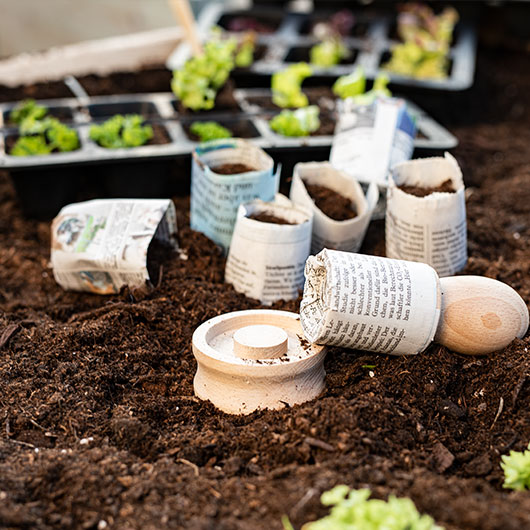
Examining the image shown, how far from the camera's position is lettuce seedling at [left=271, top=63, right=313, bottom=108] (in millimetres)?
4012

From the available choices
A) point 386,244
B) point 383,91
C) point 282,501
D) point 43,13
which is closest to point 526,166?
point 383,91

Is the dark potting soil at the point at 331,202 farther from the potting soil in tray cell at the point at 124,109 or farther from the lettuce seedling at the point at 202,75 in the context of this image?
the potting soil in tray cell at the point at 124,109

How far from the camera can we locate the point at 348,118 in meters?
3.21

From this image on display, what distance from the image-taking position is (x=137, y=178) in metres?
3.47

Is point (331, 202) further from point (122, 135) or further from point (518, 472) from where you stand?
point (518, 472)

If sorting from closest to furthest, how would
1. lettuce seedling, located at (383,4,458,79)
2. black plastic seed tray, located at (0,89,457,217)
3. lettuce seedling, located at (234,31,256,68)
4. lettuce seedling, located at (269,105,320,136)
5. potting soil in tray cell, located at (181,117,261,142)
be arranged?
black plastic seed tray, located at (0,89,457,217)
lettuce seedling, located at (269,105,320,136)
potting soil in tray cell, located at (181,117,261,142)
lettuce seedling, located at (234,31,256,68)
lettuce seedling, located at (383,4,458,79)

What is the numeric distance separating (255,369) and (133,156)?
63.3 inches

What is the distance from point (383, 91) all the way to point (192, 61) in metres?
0.98

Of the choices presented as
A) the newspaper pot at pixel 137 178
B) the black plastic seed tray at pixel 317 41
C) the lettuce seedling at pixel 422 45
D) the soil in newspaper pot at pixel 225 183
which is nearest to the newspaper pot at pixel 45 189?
the newspaper pot at pixel 137 178

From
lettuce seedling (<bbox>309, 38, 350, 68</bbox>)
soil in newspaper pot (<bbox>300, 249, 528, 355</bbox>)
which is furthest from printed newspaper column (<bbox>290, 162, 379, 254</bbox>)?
lettuce seedling (<bbox>309, 38, 350, 68</bbox>)

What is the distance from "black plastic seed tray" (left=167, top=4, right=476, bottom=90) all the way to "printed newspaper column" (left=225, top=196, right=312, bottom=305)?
6.79 ft

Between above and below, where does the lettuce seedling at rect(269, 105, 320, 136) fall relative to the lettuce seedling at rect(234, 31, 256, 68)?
below

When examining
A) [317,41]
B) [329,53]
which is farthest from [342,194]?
[317,41]

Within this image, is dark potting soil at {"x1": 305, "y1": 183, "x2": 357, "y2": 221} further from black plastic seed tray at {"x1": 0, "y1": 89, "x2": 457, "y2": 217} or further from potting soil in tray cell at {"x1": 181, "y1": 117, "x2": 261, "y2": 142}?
potting soil in tray cell at {"x1": 181, "y1": 117, "x2": 261, "y2": 142}
